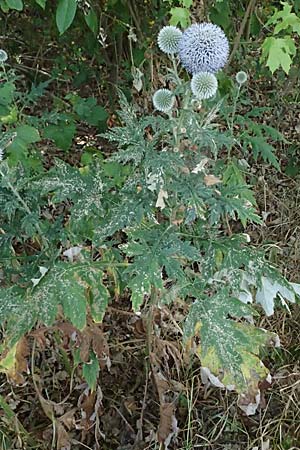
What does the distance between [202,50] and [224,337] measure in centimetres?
61

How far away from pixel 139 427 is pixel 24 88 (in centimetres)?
185

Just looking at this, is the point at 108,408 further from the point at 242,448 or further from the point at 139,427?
the point at 242,448

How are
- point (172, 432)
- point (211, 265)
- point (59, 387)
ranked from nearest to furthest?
1. point (211, 265)
2. point (172, 432)
3. point (59, 387)

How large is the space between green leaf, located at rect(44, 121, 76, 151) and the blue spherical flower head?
1017mm

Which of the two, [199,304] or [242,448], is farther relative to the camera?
[242,448]

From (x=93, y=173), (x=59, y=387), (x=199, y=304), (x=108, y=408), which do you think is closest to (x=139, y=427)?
(x=108, y=408)

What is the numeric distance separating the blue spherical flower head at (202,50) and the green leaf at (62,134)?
40.0 inches

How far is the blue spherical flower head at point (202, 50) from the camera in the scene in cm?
149

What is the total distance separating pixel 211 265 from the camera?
62.7 inches

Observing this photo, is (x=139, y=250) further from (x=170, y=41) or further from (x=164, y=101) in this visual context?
(x=170, y=41)

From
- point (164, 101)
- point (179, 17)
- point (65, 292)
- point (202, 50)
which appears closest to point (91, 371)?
point (65, 292)

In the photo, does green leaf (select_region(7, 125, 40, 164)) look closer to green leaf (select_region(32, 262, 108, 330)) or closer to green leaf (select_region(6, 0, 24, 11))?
green leaf (select_region(6, 0, 24, 11))

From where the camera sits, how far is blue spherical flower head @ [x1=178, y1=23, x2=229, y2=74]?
1486 millimetres

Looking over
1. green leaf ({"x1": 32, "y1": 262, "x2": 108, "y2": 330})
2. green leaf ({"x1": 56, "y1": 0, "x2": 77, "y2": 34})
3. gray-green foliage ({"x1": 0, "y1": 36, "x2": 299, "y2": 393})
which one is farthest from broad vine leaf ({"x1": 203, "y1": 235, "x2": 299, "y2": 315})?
green leaf ({"x1": 56, "y1": 0, "x2": 77, "y2": 34})
